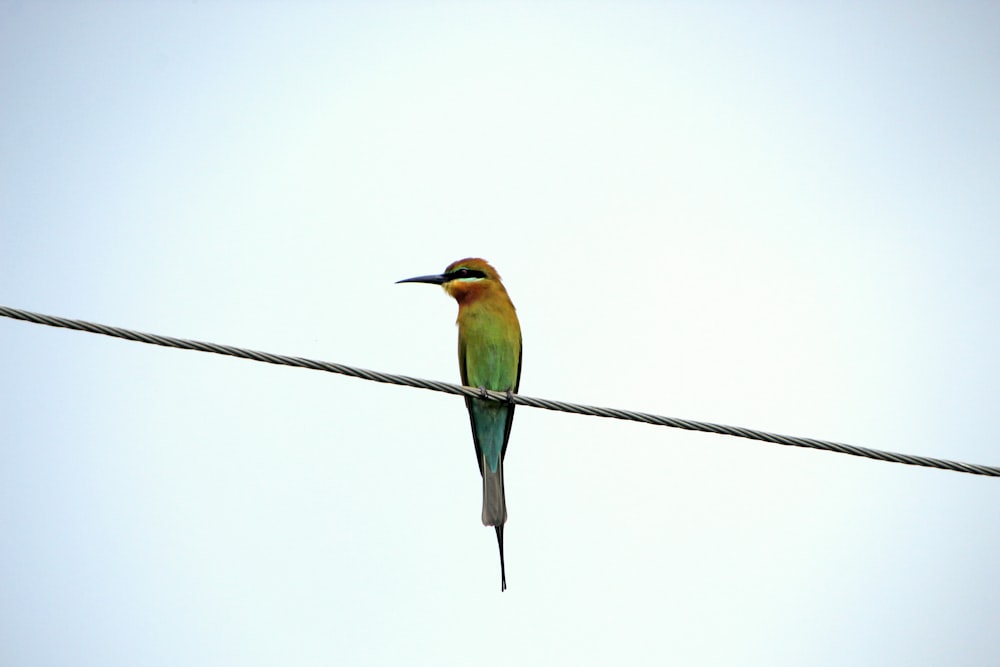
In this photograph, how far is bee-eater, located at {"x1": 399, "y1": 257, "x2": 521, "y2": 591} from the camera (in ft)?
17.0

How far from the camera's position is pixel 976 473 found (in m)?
3.07

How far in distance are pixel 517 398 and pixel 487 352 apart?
1922 millimetres

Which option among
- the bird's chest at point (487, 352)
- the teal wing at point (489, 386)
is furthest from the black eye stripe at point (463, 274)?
the teal wing at point (489, 386)

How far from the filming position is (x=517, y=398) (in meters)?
3.36

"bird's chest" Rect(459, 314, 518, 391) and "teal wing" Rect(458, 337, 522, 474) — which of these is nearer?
"teal wing" Rect(458, 337, 522, 474)

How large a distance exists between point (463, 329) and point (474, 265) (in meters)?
0.39

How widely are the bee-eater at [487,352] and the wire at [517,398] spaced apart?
181 centimetres

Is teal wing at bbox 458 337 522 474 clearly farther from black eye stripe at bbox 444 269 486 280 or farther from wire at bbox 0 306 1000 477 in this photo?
wire at bbox 0 306 1000 477

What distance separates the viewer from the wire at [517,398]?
273cm

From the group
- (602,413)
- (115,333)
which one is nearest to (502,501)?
(602,413)

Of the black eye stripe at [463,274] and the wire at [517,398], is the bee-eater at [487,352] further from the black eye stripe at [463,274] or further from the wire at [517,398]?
the wire at [517,398]

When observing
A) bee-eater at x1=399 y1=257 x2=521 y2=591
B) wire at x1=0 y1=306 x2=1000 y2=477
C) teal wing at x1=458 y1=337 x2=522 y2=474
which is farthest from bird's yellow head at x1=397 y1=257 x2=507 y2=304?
wire at x1=0 y1=306 x2=1000 y2=477

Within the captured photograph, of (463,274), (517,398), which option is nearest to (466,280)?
(463,274)

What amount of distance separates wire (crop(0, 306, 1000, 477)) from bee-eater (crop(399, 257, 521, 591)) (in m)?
1.81
